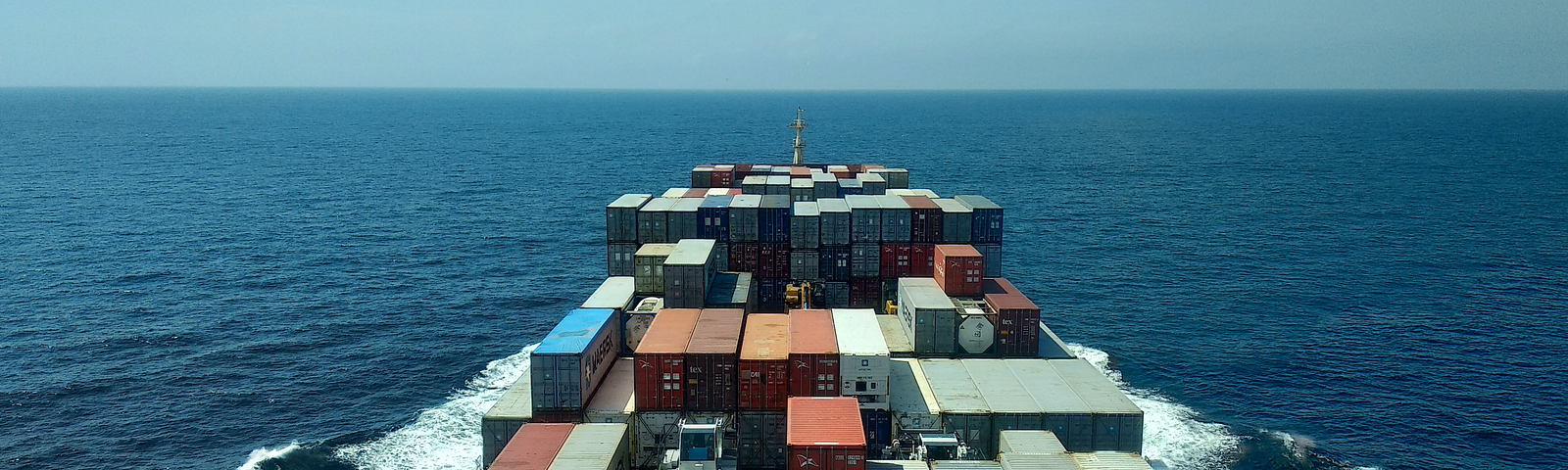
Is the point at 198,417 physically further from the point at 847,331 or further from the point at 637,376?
the point at 847,331

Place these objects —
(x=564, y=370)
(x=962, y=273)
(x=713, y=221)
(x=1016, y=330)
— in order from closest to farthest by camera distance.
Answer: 1. (x=564, y=370)
2. (x=1016, y=330)
3. (x=962, y=273)
4. (x=713, y=221)

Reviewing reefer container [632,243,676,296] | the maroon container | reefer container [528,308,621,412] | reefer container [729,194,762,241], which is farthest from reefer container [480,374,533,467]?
reefer container [729,194,762,241]

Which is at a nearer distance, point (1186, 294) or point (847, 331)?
point (847, 331)

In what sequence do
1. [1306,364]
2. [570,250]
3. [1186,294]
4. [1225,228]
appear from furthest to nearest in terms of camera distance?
1. [1225,228]
2. [570,250]
3. [1186,294]
4. [1306,364]

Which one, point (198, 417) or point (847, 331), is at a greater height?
point (847, 331)

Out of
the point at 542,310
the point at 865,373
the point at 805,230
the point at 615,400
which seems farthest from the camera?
the point at 542,310

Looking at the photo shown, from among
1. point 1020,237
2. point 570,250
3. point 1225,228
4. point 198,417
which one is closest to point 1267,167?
point 1225,228

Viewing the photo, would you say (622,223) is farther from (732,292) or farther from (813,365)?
(813,365)

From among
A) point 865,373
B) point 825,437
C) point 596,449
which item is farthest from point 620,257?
point 825,437
